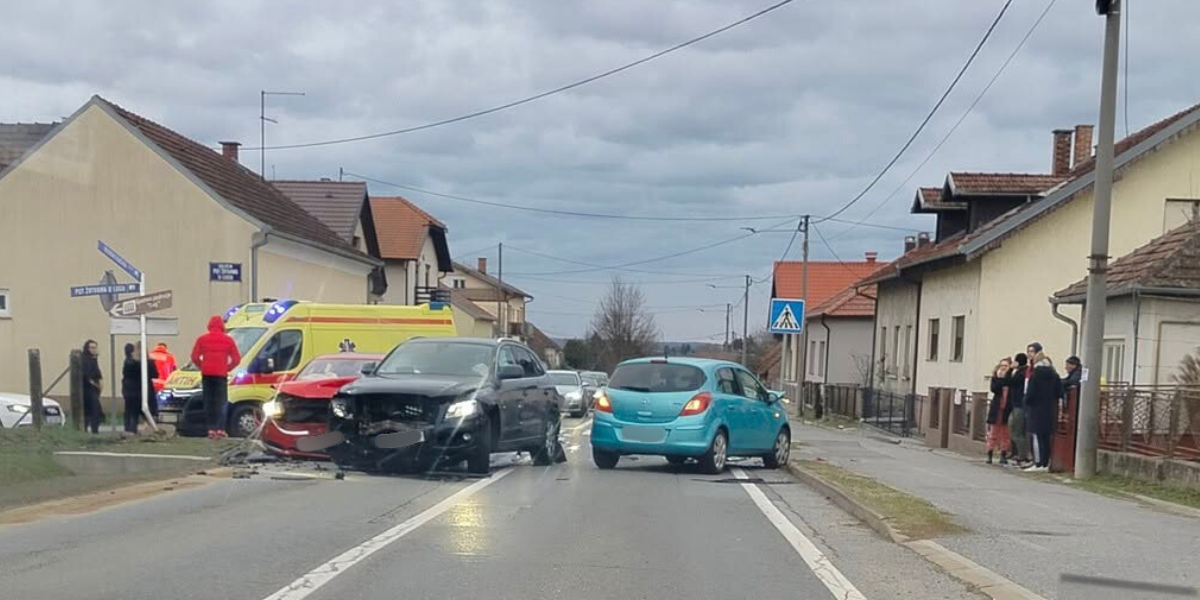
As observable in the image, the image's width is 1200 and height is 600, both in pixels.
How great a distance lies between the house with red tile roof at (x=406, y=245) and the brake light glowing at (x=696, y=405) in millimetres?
34336

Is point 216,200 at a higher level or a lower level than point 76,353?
higher

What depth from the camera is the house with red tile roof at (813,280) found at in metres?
64.1

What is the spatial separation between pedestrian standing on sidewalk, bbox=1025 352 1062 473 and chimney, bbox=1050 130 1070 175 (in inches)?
753

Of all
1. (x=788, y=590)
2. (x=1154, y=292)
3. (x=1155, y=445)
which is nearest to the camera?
(x=788, y=590)

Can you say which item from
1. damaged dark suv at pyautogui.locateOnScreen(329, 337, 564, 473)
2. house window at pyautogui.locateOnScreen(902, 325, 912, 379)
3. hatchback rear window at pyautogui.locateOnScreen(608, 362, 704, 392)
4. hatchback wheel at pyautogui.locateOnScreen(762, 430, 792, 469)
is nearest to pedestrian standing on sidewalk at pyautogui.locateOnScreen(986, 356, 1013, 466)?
hatchback wheel at pyautogui.locateOnScreen(762, 430, 792, 469)

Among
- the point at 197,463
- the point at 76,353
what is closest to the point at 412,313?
the point at 76,353

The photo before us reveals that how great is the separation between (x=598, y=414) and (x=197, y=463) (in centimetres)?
506

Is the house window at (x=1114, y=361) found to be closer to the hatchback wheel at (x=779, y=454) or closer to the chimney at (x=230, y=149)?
the hatchback wheel at (x=779, y=454)

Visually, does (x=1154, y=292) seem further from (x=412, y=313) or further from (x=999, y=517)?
(x=412, y=313)

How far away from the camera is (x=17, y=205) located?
3164cm

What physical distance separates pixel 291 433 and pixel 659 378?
4.74 meters

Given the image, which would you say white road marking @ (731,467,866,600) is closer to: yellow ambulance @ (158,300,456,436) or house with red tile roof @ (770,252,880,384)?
yellow ambulance @ (158,300,456,436)

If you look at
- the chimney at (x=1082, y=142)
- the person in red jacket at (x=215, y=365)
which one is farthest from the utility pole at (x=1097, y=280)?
the chimney at (x=1082, y=142)

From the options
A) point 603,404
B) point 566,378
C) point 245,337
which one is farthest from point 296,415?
point 566,378
